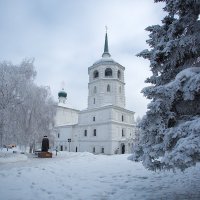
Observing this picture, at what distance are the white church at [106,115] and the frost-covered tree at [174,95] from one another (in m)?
32.9

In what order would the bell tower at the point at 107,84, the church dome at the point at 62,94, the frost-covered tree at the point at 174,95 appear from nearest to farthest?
the frost-covered tree at the point at 174,95 < the bell tower at the point at 107,84 < the church dome at the point at 62,94

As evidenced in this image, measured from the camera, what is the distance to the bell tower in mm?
41719

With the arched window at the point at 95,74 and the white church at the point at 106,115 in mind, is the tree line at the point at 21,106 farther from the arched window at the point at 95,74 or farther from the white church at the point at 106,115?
the arched window at the point at 95,74

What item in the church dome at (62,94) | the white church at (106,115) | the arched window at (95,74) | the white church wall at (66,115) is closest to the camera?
the white church at (106,115)

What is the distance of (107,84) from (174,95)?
36448 mm

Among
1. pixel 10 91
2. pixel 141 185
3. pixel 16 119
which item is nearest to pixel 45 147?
pixel 16 119

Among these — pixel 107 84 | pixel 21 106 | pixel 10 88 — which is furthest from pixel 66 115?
pixel 10 88

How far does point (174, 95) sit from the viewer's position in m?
5.51

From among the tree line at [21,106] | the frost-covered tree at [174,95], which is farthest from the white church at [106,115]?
the frost-covered tree at [174,95]

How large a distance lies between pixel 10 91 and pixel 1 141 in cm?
464

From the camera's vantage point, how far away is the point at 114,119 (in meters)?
40.8

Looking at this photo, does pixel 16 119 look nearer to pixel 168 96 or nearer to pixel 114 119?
pixel 168 96

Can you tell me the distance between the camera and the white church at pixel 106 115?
40312 millimetres

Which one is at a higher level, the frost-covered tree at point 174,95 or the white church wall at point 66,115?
the white church wall at point 66,115
